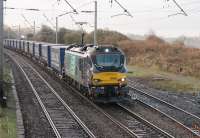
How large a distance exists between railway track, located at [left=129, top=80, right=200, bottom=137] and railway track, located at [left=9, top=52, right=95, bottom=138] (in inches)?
163

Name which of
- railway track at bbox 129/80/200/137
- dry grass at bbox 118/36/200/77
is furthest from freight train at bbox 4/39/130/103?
dry grass at bbox 118/36/200/77

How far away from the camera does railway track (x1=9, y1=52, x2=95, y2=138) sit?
1669 cm

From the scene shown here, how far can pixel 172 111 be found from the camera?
21.3 meters

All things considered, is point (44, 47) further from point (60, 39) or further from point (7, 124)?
point (60, 39)

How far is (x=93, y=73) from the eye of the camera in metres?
21.9

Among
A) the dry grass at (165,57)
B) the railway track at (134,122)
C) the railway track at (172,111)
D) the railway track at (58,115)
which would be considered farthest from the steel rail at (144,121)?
the dry grass at (165,57)

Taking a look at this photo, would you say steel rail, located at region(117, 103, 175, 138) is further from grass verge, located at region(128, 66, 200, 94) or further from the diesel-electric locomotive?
grass verge, located at region(128, 66, 200, 94)

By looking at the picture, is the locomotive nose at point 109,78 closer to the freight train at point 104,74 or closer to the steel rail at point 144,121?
the freight train at point 104,74

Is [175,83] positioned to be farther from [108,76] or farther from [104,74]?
[104,74]

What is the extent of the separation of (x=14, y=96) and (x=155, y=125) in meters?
9.97

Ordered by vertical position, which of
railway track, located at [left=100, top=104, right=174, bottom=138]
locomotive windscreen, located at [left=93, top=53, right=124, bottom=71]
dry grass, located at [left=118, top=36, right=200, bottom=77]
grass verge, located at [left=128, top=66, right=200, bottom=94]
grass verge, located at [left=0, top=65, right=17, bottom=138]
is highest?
locomotive windscreen, located at [left=93, top=53, right=124, bottom=71]

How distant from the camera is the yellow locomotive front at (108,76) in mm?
21891

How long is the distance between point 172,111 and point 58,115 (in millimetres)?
5364

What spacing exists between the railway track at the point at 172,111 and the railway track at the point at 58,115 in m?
4.15
